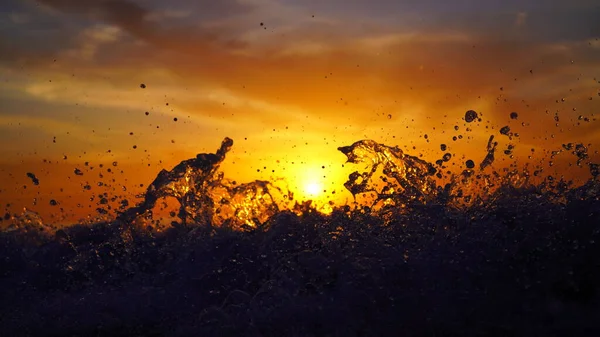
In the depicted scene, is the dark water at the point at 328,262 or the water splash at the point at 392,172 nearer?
the dark water at the point at 328,262

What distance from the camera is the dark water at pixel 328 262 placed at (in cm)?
516

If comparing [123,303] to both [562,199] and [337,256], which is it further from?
[562,199]

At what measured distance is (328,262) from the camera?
6.22 meters

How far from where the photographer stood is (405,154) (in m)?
8.68

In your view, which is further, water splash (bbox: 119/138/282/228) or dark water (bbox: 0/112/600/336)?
water splash (bbox: 119/138/282/228)

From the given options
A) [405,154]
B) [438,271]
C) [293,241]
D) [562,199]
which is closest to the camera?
[438,271]

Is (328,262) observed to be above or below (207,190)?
below

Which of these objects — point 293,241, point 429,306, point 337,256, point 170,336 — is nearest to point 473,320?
point 429,306

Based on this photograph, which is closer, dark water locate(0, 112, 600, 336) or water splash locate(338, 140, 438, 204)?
dark water locate(0, 112, 600, 336)

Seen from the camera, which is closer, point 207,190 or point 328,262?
point 328,262

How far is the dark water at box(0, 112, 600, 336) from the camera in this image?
5.16 metres

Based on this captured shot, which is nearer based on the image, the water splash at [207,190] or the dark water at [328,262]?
the dark water at [328,262]

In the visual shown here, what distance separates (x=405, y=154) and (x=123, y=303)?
4.08 m

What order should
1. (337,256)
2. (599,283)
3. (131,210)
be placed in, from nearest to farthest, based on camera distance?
(599,283), (337,256), (131,210)
